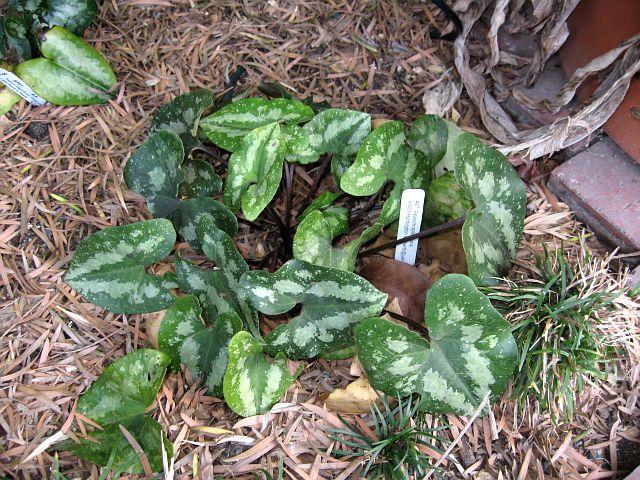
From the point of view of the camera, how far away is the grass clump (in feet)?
3.78

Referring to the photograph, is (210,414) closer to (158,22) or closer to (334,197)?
(334,197)

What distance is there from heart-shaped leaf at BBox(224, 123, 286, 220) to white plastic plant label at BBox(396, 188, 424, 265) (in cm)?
31

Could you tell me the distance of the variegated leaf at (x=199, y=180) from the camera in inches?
55.4

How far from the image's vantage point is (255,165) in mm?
1355

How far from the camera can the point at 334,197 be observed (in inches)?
55.9

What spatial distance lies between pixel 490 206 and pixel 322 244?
408mm

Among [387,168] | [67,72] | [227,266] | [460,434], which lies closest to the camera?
[460,434]

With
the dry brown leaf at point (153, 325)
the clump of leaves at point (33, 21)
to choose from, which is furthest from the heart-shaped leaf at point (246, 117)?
the clump of leaves at point (33, 21)

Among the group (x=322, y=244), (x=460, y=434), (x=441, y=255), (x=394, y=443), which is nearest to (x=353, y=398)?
(x=394, y=443)

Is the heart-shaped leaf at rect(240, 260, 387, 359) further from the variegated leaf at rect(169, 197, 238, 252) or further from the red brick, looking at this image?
the red brick

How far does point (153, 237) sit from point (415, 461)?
2.45ft

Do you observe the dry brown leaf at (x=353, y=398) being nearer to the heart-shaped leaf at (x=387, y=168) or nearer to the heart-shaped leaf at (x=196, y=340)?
the heart-shaped leaf at (x=196, y=340)

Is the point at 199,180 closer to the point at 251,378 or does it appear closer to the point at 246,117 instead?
the point at 246,117

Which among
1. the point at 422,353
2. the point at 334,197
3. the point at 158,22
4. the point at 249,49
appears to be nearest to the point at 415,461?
the point at 422,353
